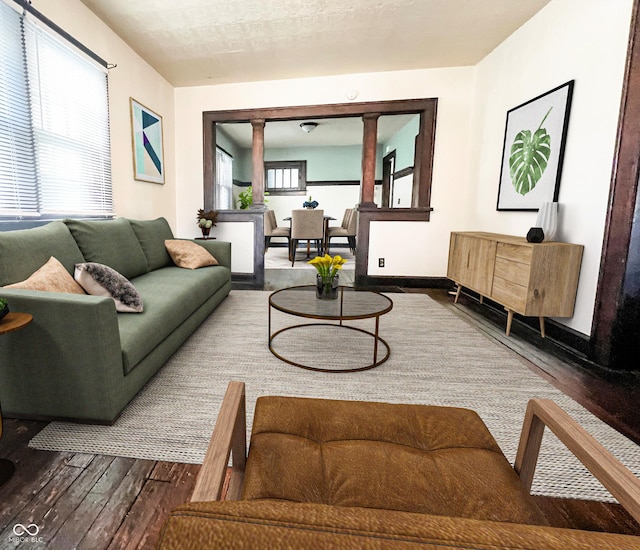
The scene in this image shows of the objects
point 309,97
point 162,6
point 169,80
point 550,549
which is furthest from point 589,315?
point 169,80

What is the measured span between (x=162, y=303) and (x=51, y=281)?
55 centimetres

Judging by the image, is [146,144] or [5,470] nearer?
[5,470]

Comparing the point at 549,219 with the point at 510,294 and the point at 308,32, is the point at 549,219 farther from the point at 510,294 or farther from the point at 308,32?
the point at 308,32

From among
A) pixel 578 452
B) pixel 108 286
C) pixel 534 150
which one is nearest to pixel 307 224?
pixel 534 150

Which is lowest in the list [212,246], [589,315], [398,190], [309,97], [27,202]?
[589,315]

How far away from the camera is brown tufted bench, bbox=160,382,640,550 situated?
0.89 ft

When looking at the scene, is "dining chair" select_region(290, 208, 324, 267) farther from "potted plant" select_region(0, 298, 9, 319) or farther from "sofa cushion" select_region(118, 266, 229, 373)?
"potted plant" select_region(0, 298, 9, 319)

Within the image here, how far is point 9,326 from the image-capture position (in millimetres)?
1161

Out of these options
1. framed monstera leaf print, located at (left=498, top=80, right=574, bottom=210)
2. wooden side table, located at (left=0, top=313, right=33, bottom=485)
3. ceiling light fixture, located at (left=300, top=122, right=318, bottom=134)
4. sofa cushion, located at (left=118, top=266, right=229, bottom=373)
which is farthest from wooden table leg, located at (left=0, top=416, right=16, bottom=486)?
ceiling light fixture, located at (left=300, top=122, right=318, bottom=134)

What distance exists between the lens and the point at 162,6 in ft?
9.10

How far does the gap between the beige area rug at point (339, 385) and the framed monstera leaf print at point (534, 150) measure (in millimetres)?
1281

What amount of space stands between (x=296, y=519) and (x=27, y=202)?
9.53 ft

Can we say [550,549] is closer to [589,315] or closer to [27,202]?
[589,315]

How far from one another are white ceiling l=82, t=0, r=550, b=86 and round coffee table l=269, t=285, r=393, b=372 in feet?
7.73
